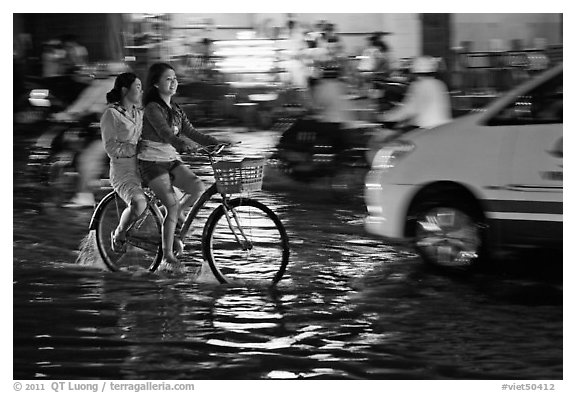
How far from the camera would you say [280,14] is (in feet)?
31.2

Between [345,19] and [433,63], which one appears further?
Result: [433,63]

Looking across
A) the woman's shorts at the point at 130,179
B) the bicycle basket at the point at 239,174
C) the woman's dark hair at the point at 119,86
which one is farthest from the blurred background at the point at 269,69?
the bicycle basket at the point at 239,174

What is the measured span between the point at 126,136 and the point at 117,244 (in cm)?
81

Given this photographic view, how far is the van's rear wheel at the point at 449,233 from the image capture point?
874cm

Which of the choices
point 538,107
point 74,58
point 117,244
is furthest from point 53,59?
point 538,107

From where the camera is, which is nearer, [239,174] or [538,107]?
[239,174]

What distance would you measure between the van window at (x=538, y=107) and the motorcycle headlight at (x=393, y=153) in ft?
2.16

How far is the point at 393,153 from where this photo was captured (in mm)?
9117

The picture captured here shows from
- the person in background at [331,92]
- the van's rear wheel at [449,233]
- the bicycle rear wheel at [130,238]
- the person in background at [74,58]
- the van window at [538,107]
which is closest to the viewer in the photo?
the van window at [538,107]

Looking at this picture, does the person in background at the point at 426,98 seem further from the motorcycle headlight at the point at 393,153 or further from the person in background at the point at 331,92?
the motorcycle headlight at the point at 393,153

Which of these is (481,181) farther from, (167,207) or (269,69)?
(269,69)
